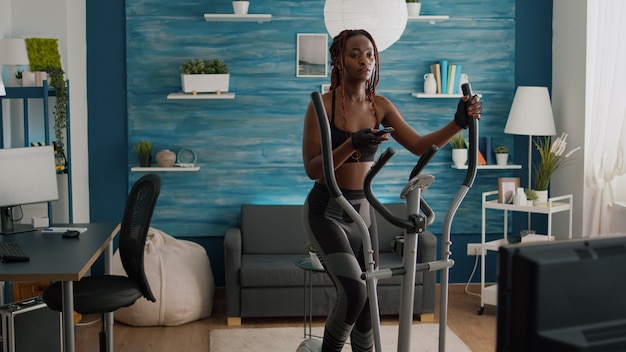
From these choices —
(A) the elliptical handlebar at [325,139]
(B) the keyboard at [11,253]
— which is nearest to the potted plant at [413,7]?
(B) the keyboard at [11,253]

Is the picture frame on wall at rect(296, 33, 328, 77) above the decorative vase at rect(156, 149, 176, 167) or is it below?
A: above

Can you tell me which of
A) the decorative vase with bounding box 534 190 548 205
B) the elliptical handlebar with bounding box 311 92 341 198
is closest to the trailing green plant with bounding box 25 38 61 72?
the elliptical handlebar with bounding box 311 92 341 198

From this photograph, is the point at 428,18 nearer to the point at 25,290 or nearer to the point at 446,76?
the point at 446,76

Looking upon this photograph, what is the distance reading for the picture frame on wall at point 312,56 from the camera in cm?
566

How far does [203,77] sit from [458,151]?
71.1 inches

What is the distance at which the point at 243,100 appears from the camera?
5691mm

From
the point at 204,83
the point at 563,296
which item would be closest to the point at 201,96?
the point at 204,83

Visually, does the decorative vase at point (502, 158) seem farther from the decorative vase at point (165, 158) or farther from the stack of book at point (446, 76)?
the decorative vase at point (165, 158)

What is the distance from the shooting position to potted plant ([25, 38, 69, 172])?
15.8 feet

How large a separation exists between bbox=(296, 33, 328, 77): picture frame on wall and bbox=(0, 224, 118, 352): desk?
197 centimetres

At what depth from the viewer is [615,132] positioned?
5.12m

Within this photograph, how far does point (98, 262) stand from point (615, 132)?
11.5ft

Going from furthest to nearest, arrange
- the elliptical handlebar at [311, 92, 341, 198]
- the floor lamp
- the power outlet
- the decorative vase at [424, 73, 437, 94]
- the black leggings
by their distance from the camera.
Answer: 1. the power outlet
2. the decorative vase at [424, 73, 437, 94]
3. the floor lamp
4. the black leggings
5. the elliptical handlebar at [311, 92, 341, 198]

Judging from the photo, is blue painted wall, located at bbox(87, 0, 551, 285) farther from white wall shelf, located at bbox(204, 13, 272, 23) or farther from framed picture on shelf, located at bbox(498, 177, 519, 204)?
framed picture on shelf, located at bbox(498, 177, 519, 204)
